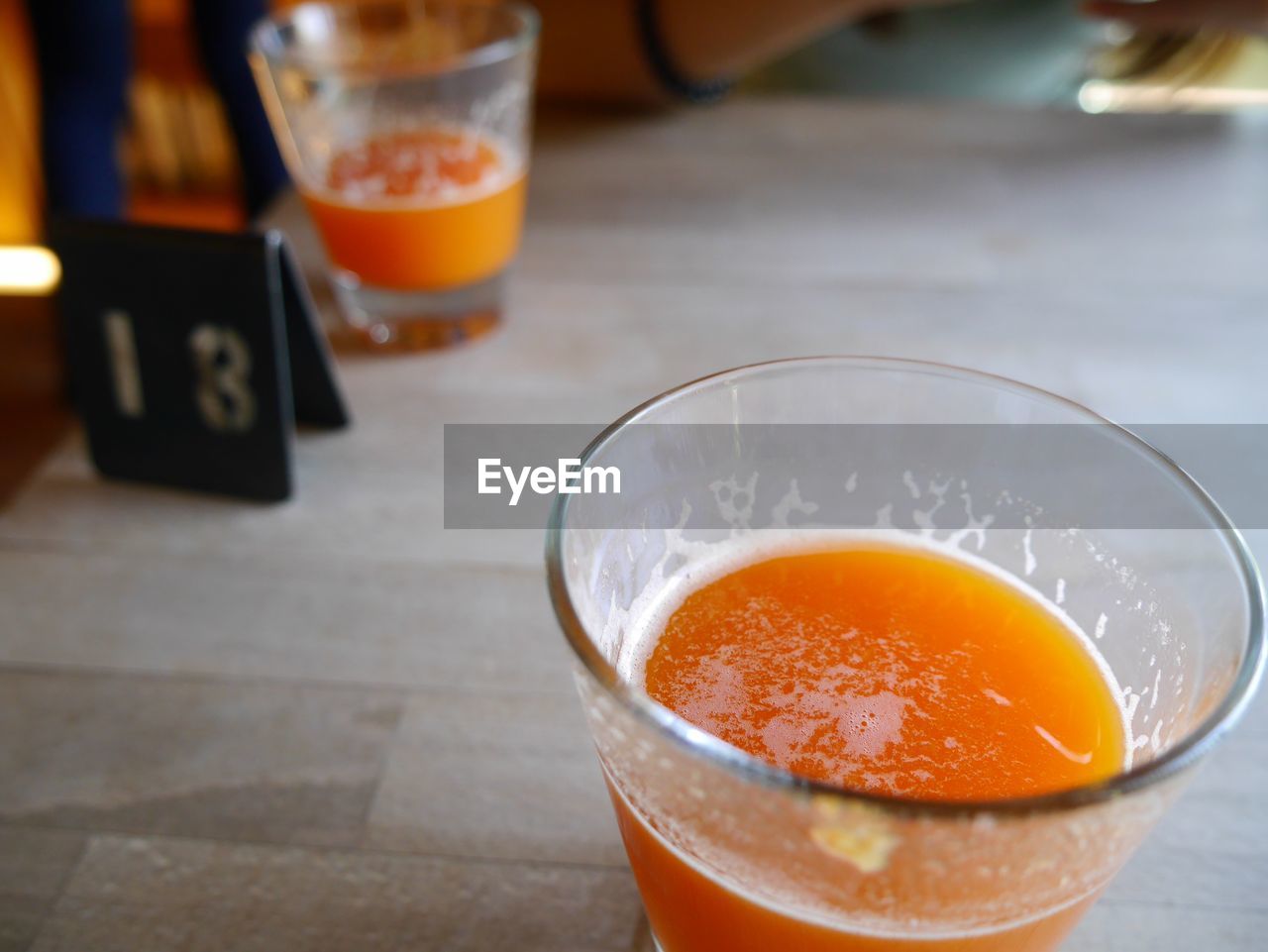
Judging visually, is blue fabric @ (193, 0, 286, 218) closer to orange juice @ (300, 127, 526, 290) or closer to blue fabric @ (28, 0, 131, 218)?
blue fabric @ (28, 0, 131, 218)

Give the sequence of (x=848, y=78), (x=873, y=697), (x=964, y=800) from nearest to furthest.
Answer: (x=964, y=800) → (x=873, y=697) → (x=848, y=78)

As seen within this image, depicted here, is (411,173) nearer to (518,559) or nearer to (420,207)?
(420,207)

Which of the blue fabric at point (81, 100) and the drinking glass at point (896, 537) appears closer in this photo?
the drinking glass at point (896, 537)

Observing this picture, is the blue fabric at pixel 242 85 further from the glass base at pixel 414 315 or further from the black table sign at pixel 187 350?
the black table sign at pixel 187 350

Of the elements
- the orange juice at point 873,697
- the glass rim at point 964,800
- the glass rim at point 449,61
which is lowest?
the orange juice at point 873,697

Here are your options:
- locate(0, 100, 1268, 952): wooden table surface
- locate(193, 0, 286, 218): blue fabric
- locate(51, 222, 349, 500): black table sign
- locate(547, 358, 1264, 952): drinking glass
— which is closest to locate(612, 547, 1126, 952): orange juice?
locate(547, 358, 1264, 952): drinking glass

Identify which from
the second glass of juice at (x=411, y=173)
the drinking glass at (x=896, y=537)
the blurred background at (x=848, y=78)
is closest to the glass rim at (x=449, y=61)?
the second glass of juice at (x=411, y=173)

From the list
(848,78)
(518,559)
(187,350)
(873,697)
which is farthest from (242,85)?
(873,697)
